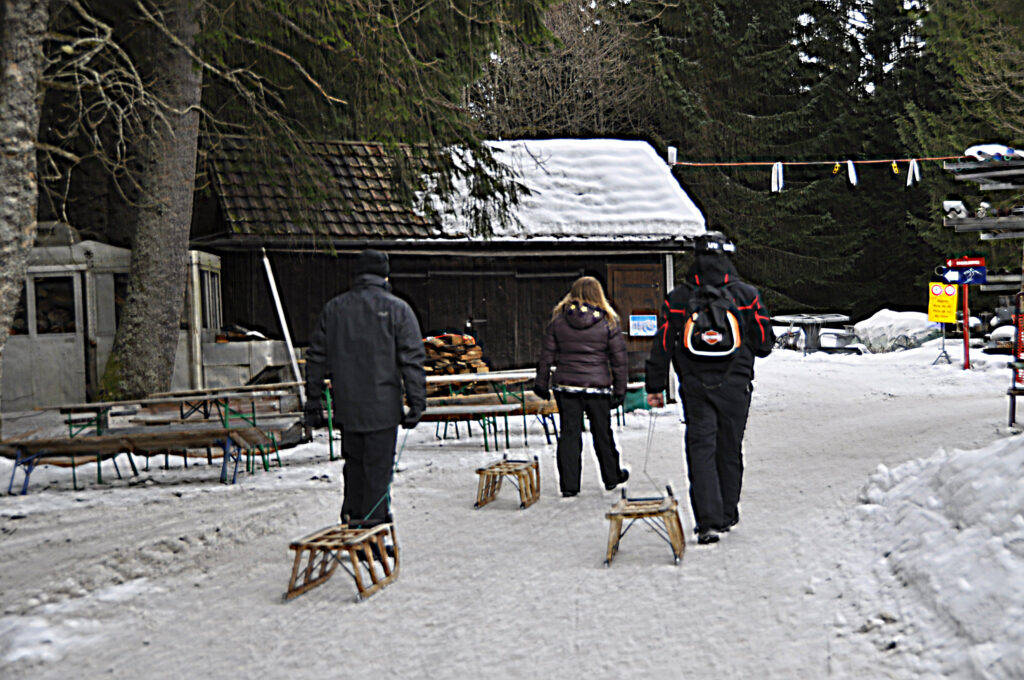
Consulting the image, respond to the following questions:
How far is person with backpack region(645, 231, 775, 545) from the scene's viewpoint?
6.14m

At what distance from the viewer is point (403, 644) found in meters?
4.49

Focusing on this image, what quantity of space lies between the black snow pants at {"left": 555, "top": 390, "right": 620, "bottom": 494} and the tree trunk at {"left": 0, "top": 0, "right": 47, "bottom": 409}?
15.4 feet

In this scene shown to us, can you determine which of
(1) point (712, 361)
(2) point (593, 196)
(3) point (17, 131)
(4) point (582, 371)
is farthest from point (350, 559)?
(2) point (593, 196)

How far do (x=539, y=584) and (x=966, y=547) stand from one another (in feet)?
7.58

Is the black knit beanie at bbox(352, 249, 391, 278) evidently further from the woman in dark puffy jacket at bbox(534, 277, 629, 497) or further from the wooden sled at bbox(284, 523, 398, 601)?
the woman in dark puffy jacket at bbox(534, 277, 629, 497)

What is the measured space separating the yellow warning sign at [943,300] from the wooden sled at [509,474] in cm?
1741

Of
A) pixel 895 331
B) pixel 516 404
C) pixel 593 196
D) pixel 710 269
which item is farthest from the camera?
pixel 895 331

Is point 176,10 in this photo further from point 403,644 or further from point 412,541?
point 403,644

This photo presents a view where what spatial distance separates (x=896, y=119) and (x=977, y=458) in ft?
99.3

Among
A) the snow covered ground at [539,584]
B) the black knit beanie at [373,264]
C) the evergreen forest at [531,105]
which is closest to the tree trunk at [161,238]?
the evergreen forest at [531,105]

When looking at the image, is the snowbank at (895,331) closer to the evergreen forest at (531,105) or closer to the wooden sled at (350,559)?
the evergreen forest at (531,105)

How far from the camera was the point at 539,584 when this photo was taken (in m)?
5.43

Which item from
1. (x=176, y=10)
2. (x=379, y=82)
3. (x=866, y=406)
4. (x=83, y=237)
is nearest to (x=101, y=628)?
(x=379, y=82)

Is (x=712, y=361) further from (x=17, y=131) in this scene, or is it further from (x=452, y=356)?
(x=452, y=356)
